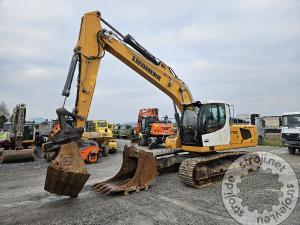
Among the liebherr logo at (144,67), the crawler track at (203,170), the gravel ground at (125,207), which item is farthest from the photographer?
the liebherr logo at (144,67)

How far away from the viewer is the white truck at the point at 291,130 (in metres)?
15.5

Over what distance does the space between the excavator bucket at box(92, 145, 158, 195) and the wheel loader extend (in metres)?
9.25

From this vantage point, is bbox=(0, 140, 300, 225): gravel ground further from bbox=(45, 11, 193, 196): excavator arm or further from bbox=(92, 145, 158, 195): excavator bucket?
bbox=(45, 11, 193, 196): excavator arm

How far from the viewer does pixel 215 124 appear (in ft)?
29.9

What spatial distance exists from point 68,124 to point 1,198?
307 centimetres

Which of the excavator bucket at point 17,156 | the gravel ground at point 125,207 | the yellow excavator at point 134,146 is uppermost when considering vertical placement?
the yellow excavator at point 134,146

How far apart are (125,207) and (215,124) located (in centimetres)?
420

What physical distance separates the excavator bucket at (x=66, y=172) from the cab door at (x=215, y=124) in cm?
411

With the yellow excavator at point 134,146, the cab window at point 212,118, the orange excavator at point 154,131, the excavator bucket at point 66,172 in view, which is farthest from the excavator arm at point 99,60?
the orange excavator at point 154,131

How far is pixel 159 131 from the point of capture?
2211 cm

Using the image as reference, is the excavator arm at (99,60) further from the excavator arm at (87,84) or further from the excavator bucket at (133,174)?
the excavator bucket at (133,174)

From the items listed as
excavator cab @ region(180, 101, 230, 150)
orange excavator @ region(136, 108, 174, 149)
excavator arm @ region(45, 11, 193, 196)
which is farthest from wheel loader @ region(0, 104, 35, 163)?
excavator cab @ region(180, 101, 230, 150)

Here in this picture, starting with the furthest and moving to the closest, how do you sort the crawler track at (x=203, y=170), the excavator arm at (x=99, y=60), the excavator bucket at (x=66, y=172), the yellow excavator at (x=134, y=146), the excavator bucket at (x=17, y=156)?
the excavator bucket at (x=17, y=156) → the crawler track at (x=203, y=170) → the excavator arm at (x=99, y=60) → the yellow excavator at (x=134, y=146) → the excavator bucket at (x=66, y=172)

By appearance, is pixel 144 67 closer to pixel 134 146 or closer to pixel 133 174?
pixel 134 146
